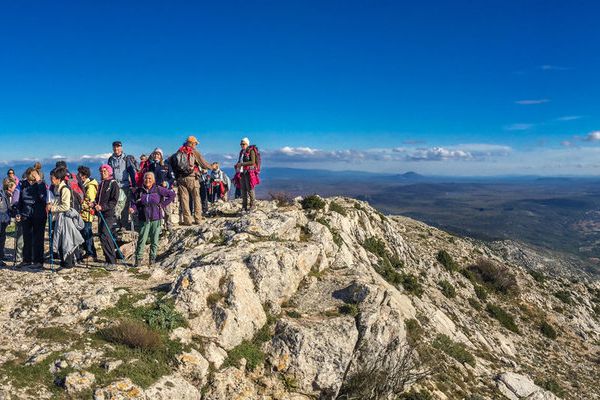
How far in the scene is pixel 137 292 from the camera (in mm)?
11227

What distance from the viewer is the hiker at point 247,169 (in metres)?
18.6

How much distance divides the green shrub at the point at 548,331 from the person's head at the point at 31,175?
3217 centimetres

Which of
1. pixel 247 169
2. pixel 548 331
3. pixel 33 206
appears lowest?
pixel 548 331

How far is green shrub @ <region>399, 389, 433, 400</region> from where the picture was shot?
464 inches

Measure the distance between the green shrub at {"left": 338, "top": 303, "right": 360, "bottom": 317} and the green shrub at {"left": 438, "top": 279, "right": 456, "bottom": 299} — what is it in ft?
57.0

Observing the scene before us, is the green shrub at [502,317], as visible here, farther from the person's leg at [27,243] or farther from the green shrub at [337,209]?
the person's leg at [27,243]

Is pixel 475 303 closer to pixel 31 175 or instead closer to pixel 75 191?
pixel 75 191

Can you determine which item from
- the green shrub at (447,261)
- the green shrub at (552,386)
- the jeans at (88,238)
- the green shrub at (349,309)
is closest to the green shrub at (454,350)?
the green shrub at (552,386)

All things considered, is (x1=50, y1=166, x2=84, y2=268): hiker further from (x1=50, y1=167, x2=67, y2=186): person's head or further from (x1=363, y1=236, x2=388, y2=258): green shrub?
(x1=363, y1=236, x2=388, y2=258): green shrub

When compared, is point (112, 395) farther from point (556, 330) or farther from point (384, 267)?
point (556, 330)

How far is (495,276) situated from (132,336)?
31.5 metres

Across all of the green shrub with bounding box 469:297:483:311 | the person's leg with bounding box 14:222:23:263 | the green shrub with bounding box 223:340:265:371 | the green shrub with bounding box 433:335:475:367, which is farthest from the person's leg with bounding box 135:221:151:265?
the green shrub with bounding box 469:297:483:311

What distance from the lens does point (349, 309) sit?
40.7 ft

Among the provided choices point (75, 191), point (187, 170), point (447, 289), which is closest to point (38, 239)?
point (75, 191)
